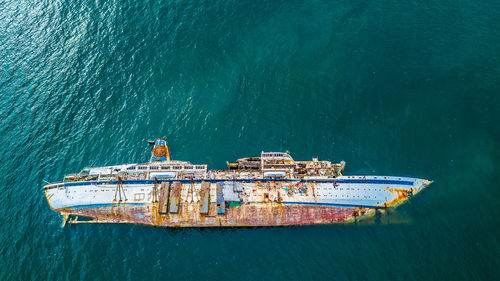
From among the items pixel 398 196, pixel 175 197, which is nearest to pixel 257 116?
pixel 175 197

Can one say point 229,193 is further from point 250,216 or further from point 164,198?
point 164,198

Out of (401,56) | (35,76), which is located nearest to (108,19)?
(35,76)

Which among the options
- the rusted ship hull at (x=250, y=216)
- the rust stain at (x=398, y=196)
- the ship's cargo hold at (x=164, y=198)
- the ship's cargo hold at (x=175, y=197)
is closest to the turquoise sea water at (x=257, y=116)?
the rusted ship hull at (x=250, y=216)

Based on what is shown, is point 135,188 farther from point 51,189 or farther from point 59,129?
point 59,129

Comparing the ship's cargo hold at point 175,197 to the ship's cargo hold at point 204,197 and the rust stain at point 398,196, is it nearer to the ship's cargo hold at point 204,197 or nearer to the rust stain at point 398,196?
the ship's cargo hold at point 204,197

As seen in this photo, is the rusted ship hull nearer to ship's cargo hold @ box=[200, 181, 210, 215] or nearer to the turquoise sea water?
ship's cargo hold @ box=[200, 181, 210, 215]

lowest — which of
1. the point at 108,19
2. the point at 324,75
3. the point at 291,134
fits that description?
the point at 291,134

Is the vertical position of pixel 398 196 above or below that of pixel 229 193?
below
